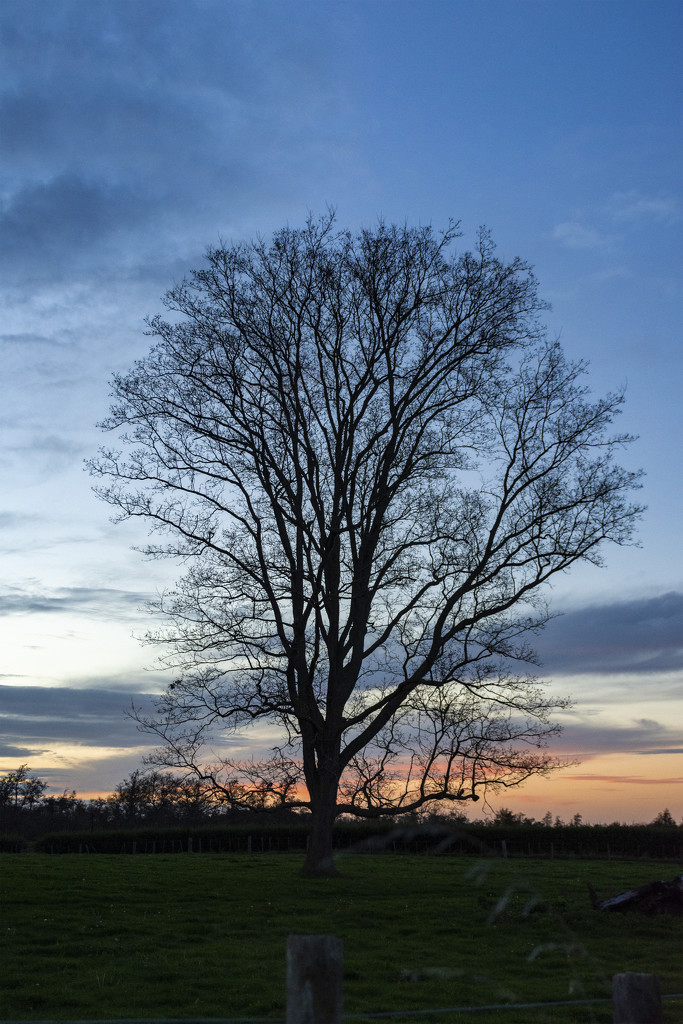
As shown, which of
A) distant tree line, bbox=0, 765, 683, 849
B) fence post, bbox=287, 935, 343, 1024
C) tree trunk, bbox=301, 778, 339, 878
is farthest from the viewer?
distant tree line, bbox=0, 765, 683, 849

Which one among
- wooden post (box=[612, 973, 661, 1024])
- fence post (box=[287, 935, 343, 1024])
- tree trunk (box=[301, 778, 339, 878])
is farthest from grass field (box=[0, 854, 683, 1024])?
fence post (box=[287, 935, 343, 1024])

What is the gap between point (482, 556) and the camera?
77.4 ft

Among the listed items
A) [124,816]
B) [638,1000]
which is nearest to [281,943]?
[638,1000]

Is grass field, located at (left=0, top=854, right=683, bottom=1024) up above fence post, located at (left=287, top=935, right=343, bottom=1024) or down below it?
below

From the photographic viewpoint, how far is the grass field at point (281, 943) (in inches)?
473

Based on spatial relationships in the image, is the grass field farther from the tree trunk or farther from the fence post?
the fence post

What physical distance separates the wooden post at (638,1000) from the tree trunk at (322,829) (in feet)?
63.6

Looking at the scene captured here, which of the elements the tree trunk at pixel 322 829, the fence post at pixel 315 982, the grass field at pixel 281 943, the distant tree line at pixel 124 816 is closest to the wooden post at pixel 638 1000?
the fence post at pixel 315 982

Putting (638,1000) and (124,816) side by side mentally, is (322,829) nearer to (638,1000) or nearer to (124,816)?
(638,1000)

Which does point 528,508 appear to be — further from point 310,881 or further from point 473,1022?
point 473,1022

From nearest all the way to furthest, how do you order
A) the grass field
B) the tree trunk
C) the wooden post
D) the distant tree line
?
the wooden post, the grass field, the tree trunk, the distant tree line

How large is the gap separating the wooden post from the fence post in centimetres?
131

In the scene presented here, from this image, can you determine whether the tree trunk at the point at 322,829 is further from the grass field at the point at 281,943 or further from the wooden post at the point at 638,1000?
the wooden post at the point at 638,1000

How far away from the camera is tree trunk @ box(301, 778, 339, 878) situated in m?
22.7
